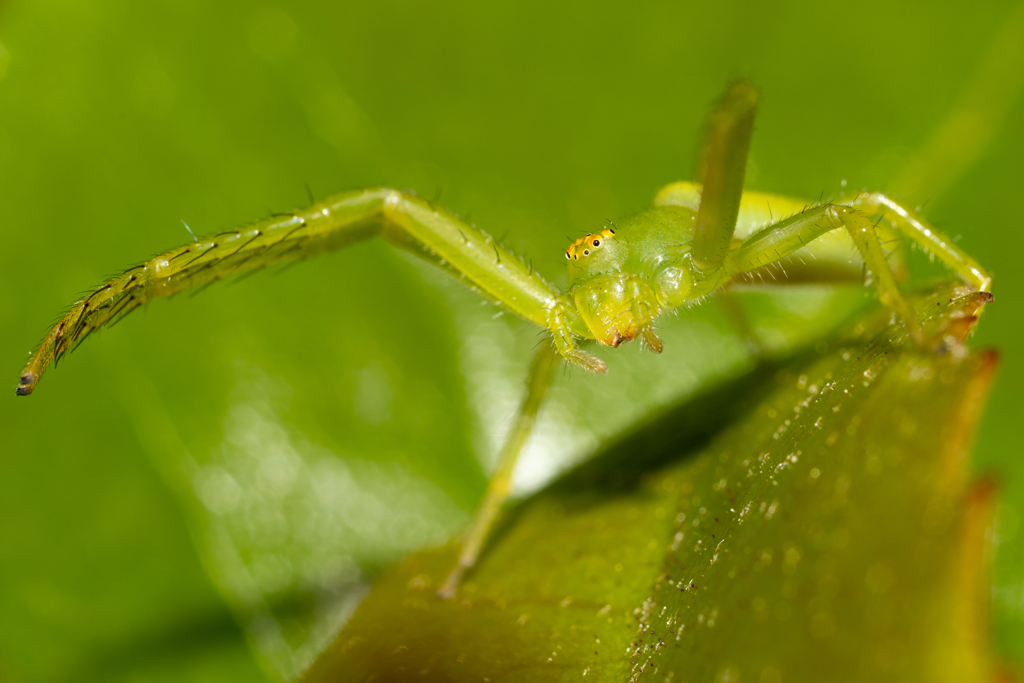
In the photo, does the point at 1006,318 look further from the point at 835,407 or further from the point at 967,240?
the point at 835,407

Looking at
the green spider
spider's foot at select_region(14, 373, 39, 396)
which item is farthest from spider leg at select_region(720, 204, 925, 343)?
spider's foot at select_region(14, 373, 39, 396)

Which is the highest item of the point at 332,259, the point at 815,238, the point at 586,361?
the point at 332,259

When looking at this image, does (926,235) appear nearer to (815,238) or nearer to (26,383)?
(815,238)

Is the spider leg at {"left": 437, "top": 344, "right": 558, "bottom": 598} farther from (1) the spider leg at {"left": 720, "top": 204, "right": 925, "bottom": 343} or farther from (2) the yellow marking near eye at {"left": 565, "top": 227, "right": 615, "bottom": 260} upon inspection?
(1) the spider leg at {"left": 720, "top": 204, "right": 925, "bottom": 343}

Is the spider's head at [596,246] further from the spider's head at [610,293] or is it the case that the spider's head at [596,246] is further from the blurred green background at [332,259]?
the blurred green background at [332,259]

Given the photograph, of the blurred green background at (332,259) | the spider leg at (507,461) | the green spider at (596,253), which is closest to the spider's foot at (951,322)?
the green spider at (596,253)

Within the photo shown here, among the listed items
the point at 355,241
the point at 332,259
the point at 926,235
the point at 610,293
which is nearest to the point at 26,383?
the point at 355,241

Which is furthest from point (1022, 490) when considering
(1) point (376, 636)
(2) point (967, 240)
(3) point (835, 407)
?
(1) point (376, 636)
